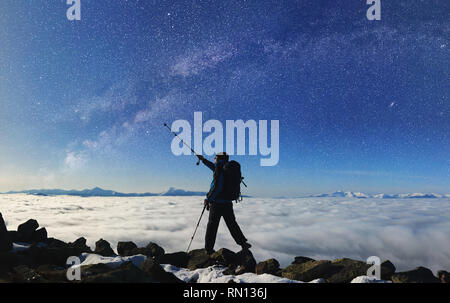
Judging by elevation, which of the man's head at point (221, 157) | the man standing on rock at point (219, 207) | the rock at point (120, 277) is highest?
the man's head at point (221, 157)

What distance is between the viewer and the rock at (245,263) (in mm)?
5683

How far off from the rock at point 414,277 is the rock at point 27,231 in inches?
411

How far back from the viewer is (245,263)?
19.1 ft

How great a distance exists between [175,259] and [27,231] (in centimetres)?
552

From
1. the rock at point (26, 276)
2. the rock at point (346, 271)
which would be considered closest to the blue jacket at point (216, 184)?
the rock at point (346, 271)

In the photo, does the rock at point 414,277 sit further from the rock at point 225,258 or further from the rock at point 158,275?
the rock at point 158,275

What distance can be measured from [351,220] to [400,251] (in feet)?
49.1

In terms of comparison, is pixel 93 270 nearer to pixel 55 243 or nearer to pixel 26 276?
pixel 26 276

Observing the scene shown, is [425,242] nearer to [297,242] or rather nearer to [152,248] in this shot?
[297,242]

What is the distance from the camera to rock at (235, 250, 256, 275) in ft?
18.6

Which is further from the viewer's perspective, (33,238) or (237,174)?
(33,238)

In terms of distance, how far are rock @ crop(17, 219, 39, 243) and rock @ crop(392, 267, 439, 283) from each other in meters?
10.4
